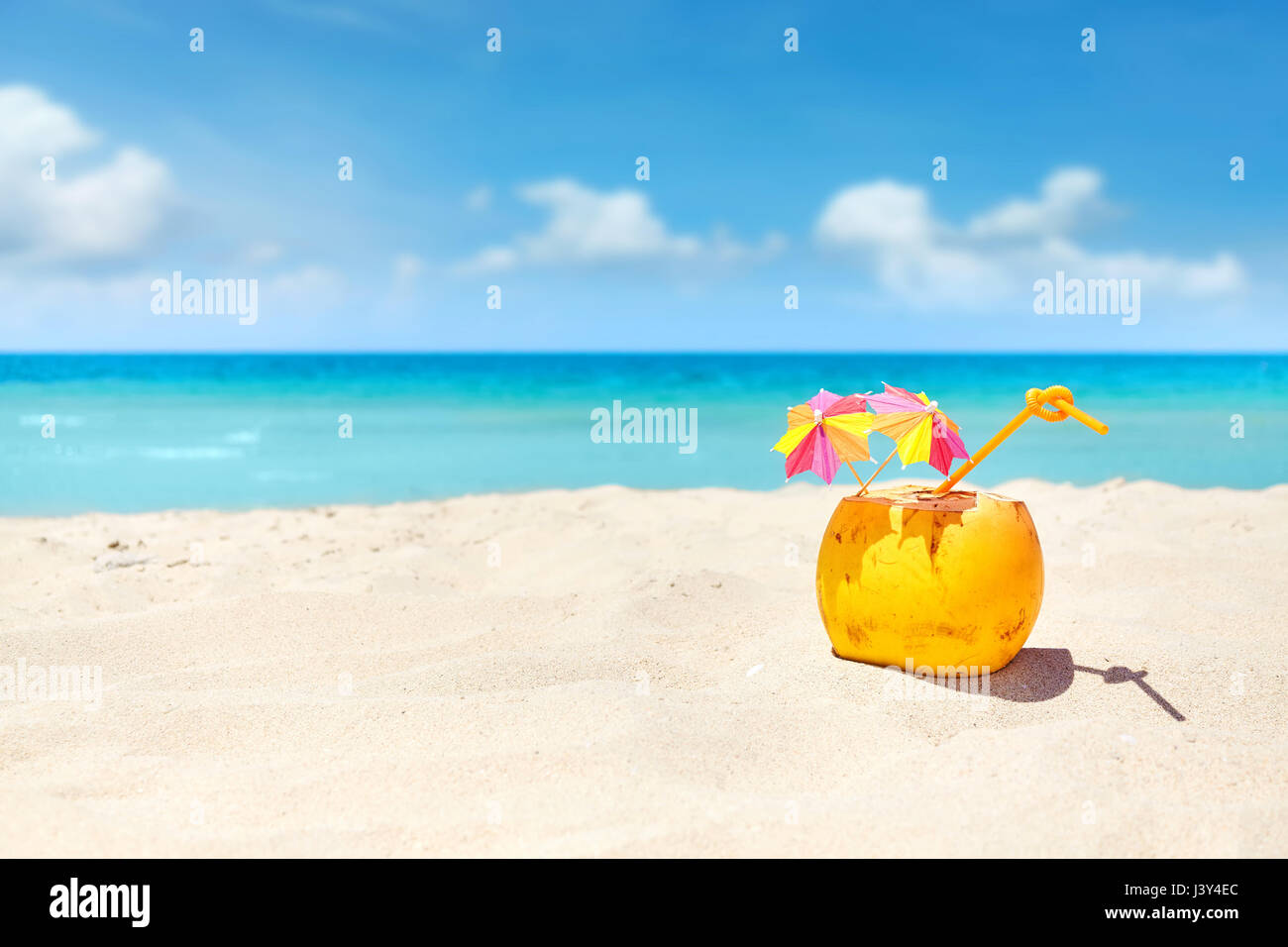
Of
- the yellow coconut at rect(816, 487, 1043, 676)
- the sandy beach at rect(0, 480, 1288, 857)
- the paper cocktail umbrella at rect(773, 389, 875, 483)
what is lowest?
the sandy beach at rect(0, 480, 1288, 857)

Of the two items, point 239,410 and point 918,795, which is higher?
point 239,410

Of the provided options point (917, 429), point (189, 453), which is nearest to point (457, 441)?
point (189, 453)

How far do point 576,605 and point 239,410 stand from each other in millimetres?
19887

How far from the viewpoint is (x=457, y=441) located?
15875 mm

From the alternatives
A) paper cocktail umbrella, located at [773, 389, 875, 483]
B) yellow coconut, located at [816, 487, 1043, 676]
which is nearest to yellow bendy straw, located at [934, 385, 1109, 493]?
yellow coconut, located at [816, 487, 1043, 676]

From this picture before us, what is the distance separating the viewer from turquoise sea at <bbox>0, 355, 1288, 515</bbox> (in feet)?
34.3

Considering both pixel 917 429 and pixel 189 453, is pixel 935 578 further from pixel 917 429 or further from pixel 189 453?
pixel 189 453

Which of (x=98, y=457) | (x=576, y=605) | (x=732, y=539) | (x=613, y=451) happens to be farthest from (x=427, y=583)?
(x=98, y=457)

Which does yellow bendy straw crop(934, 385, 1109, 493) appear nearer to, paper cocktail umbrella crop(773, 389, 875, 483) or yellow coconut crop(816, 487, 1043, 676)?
yellow coconut crop(816, 487, 1043, 676)

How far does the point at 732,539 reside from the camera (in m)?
6.02

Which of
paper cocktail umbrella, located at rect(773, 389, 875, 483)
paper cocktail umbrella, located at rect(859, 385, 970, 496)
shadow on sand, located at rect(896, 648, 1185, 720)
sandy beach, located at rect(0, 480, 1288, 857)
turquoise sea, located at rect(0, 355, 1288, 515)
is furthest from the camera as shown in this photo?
turquoise sea, located at rect(0, 355, 1288, 515)

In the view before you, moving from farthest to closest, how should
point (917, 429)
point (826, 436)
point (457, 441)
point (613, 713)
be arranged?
point (457, 441), point (826, 436), point (917, 429), point (613, 713)

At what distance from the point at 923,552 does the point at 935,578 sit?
0.10 meters
